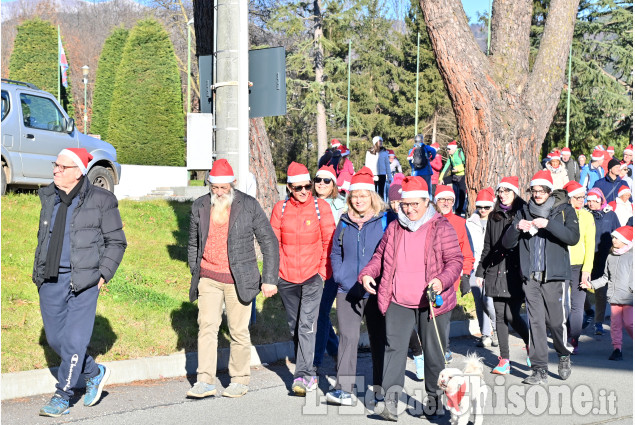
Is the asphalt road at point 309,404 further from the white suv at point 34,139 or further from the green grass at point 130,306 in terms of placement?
the white suv at point 34,139

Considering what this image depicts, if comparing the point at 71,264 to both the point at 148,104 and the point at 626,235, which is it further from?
the point at 148,104

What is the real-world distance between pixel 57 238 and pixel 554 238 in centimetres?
440

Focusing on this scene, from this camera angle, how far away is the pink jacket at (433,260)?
653 centimetres

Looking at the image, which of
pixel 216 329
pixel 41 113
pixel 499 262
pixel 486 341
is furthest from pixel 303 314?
pixel 41 113

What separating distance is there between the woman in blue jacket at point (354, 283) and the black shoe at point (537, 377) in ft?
5.50

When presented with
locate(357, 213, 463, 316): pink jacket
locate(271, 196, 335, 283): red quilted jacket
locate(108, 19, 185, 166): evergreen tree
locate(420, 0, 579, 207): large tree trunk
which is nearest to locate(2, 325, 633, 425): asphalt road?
locate(357, 213, 463, 316): pink jacket

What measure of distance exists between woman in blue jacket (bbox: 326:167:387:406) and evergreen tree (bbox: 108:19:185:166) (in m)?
27.4

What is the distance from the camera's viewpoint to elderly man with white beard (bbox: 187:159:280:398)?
7410 mm

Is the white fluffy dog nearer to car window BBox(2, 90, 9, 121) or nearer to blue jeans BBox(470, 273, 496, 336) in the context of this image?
blue jeans BBox(470, 273, 496, 336)

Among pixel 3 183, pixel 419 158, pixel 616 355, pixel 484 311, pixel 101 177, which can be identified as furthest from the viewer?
pixel 419 158

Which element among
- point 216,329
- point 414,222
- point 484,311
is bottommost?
point 484,311

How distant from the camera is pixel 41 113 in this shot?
1538 centimetres

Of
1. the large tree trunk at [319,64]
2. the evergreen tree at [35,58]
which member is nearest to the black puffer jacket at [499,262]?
the large tree trunk at [319,64]

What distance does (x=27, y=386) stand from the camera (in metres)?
7.28
